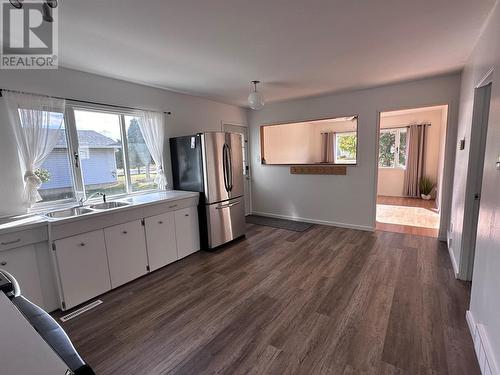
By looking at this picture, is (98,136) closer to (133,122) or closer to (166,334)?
(133,122)

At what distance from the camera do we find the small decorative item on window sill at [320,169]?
14.5 ft

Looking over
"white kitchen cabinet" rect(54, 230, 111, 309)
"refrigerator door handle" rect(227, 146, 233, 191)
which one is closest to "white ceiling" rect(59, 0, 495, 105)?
"refrigerator door handle" rect(227, 146, 233, 191)

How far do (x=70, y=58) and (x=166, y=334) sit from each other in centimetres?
283

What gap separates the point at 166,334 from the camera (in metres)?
2.00

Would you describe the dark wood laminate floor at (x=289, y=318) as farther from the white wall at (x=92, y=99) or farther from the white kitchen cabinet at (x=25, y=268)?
the white wall at (x=92, y=99)

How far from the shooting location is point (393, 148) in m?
7.08

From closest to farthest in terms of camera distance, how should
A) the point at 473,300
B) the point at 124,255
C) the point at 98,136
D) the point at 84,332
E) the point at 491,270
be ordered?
the point at 491,270 < the point at 473,300 < the point at 84,332 < the point at 124,255 < the point at 98,136

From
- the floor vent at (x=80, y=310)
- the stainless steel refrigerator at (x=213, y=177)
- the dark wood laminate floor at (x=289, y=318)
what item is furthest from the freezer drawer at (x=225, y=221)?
the floor vent at (x=80, y=310)

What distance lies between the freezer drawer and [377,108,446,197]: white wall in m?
5.24

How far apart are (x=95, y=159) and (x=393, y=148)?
7378 mm

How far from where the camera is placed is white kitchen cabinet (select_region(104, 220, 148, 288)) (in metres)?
2.63

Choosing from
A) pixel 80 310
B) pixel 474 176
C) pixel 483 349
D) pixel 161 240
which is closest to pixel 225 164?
pixel 161 240

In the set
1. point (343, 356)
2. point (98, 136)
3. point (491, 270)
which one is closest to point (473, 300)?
point (491, 270)

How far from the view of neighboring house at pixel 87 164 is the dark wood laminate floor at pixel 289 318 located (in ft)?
4.43
